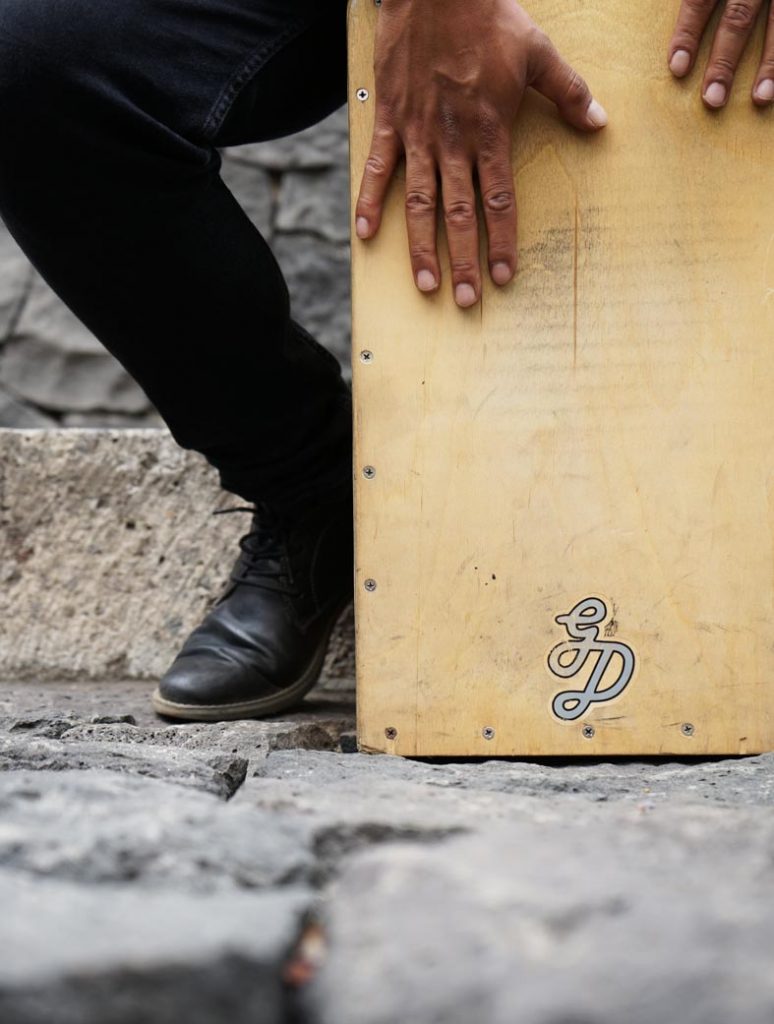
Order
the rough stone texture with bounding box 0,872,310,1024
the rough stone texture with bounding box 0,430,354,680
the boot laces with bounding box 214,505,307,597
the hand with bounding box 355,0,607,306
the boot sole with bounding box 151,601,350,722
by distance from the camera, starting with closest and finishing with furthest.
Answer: the rough stone texture with bounding box 0,872,310,1024, the hand with bounding box 355,0,607,306, the boot sole with bounding box 151,601,350,722, the boot laces with bounding box 214,505,307,597, the rough stone texture with bounding box 0,430,354,680

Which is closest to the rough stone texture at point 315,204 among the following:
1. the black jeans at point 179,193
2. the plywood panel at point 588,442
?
the black jeans at point 179,193

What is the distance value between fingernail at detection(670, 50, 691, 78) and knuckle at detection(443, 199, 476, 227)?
245 millimetres

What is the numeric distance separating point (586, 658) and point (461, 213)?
0.47m

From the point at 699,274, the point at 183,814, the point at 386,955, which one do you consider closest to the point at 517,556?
the point at 699,274

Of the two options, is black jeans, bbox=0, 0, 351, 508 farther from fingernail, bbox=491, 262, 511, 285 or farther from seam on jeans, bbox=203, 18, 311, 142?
fingernail, bbox=491, 262, 511, 285

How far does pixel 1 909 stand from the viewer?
0.60m

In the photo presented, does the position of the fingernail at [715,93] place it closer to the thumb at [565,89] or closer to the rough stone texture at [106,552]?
the thumb at [565,89]

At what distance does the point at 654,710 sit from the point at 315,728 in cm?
41

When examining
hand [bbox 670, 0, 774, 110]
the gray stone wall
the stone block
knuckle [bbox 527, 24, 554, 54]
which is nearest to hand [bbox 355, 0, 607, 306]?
knuckle [bbox 527, 24, 554, 54]

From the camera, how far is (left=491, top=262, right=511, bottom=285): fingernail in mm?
1153

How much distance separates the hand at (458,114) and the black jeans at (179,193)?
192 millimetres

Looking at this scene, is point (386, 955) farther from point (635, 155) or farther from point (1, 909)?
point (635, 155)

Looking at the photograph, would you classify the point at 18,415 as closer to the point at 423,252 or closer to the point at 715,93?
the point at 423,252

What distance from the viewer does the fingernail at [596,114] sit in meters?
1.14
